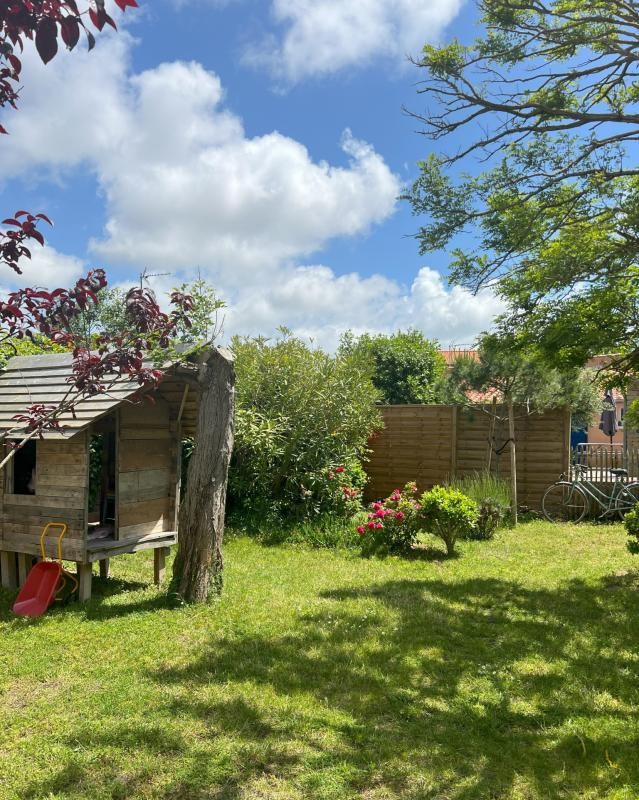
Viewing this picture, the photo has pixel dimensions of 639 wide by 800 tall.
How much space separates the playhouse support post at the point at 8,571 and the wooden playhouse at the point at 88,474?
12 millimetres

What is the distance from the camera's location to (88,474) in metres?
6.27

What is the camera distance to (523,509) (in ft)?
38.6

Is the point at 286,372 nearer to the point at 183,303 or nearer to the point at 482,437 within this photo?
the point at 482,437

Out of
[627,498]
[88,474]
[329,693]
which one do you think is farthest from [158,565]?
[627,498]

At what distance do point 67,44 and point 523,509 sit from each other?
11630 mm

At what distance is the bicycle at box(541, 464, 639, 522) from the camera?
11.1 m

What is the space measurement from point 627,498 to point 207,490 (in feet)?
28.4

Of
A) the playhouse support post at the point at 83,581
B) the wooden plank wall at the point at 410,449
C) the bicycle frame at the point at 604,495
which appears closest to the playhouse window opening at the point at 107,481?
the playhouse support post at the point at 83,581

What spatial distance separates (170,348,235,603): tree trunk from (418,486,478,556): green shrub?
342 centimetres

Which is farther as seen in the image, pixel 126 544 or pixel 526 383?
pixel 526 383

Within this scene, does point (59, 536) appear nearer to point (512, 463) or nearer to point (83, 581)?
point (83, 581)

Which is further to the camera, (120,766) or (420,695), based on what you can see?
(420,695)

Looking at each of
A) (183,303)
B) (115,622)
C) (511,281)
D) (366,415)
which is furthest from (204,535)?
(366,415)

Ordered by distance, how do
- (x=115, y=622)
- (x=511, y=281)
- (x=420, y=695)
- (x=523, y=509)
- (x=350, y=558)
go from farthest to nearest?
(x=523, y=509)
(x=350, y=558)
(x=511, y=281)
(x=115, y=622)
(x=420, y=695)
